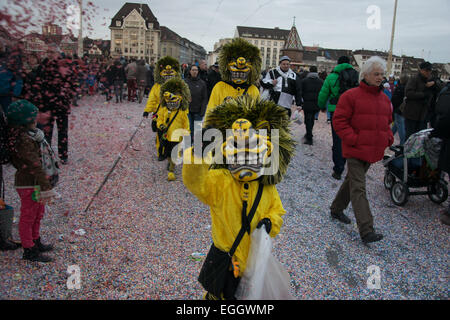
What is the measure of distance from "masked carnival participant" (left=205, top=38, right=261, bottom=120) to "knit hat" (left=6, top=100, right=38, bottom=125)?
2.32 meters

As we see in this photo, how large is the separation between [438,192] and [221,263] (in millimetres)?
4638

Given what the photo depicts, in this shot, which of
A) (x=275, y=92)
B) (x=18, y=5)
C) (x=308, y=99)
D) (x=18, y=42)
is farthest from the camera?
(x=308, y=99)

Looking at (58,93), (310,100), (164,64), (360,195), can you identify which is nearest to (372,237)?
(360,195)

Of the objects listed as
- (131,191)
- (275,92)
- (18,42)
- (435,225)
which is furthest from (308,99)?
(18,42)

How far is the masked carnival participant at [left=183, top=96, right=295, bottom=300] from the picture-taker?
2031mm

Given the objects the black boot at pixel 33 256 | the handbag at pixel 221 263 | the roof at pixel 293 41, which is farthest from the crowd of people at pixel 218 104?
the roof at pixel 293 41

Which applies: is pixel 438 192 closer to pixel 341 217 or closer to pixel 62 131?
pixel 341 217

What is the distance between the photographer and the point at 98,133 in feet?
29.6

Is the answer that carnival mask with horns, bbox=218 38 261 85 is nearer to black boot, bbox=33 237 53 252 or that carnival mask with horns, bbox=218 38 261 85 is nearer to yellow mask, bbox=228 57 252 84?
yellow mask, bbox=228 57 252 84

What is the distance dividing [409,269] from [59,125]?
5.77 m

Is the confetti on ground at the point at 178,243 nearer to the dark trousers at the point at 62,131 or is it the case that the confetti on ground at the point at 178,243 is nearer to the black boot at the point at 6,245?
the black boot at the point at 6,245

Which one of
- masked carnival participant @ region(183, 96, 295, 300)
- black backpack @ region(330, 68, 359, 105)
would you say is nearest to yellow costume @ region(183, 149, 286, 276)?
masked carnival participant @ region(183, 96, 295, 300)

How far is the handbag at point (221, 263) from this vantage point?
2098 millimetres
